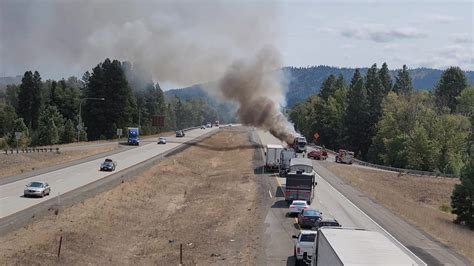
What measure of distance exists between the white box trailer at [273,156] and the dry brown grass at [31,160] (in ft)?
95.9

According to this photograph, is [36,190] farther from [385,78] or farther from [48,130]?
[385,78]

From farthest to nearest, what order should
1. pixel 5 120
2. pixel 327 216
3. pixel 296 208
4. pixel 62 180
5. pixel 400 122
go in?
1. pixel 5 120
2. pixel 400 122
3. pixel 62 180
4. pixel 327 216
5. pixel 296 208

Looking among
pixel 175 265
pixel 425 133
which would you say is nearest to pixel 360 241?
pixel 175 265

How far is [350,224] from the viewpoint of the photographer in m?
46.2

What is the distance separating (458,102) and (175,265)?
482 feet

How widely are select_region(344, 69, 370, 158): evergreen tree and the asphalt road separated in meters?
80.4

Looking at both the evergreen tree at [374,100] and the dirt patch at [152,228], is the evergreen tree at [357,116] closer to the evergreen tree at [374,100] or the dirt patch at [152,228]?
the evergreen tree at [374,100]

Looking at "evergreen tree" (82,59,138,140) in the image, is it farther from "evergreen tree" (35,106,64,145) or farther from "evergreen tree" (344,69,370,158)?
"evergreen tree" (344,69,370,158)

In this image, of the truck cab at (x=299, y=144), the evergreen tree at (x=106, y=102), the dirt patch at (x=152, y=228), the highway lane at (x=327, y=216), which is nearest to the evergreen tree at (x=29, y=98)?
the evergreen tree at (x=106, y=102)

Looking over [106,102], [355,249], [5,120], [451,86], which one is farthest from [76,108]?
[355,249]

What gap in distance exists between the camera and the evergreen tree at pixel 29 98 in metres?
158

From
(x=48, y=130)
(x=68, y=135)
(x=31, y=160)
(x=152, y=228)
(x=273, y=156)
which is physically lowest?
(x=152, y=228)

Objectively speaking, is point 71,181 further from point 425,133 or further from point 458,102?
point 458,102

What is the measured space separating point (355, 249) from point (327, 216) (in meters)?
30.6
